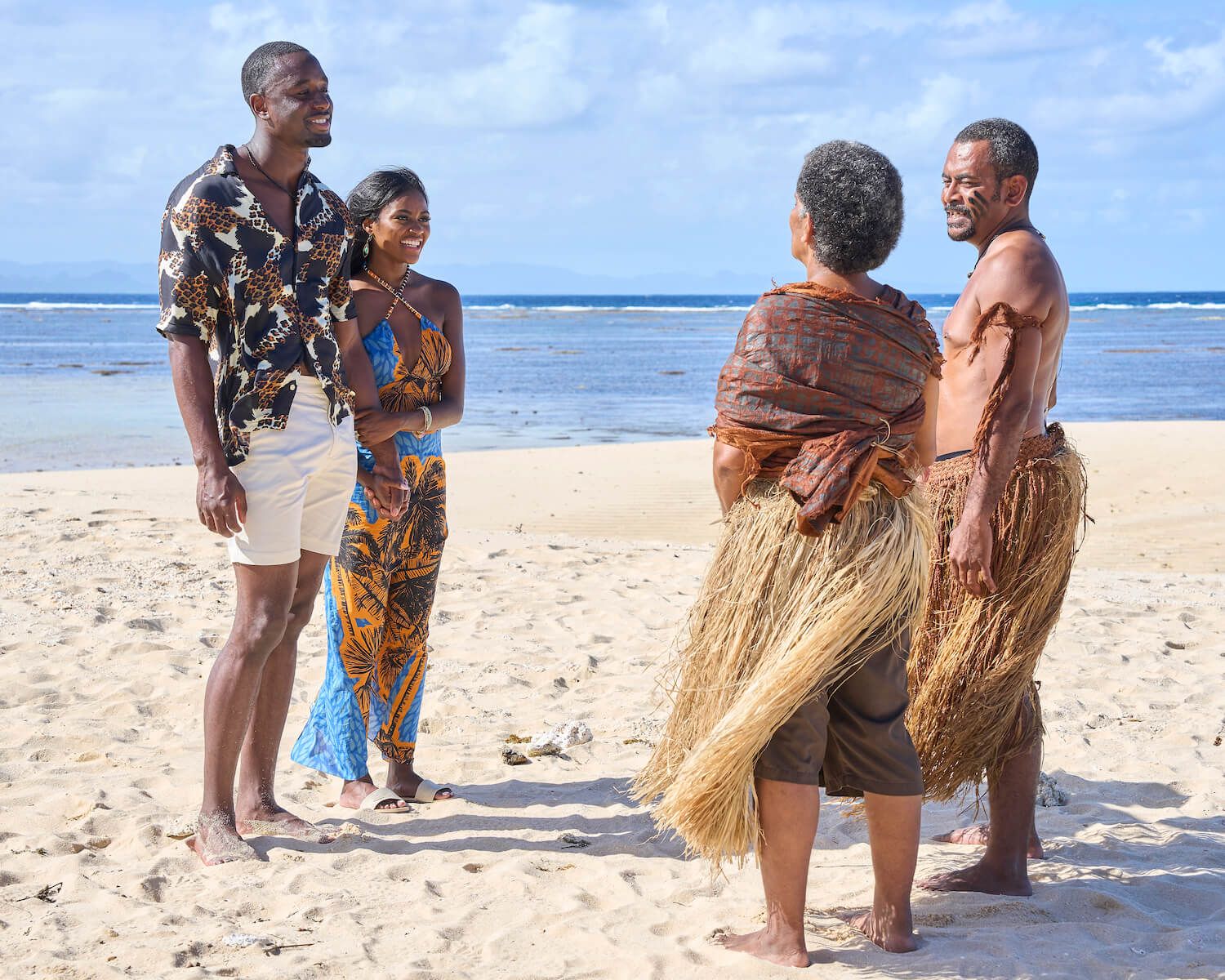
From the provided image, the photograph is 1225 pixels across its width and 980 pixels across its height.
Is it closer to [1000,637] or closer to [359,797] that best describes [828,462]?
[1000,637]

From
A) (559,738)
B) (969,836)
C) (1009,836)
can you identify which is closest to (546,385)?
(559,738)

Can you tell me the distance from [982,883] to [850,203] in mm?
1834

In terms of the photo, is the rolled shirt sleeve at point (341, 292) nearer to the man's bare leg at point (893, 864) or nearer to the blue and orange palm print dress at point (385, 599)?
the blue and orange palm print dress at point (385, 599)

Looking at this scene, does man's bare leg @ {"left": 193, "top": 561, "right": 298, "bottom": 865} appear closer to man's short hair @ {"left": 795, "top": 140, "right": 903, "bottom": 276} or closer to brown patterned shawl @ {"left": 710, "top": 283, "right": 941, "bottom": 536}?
brown patterned shawl @ {"left": 710, "top": 283, "right": 941, "bottom": 536}

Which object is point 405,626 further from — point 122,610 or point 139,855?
point 122,610

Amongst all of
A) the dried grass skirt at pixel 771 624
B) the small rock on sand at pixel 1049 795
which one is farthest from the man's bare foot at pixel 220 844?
the small rock on sand at pixel 1049 795

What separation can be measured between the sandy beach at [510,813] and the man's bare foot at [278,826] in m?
0.03

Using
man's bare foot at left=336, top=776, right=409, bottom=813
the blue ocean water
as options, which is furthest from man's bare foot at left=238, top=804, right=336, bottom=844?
the blue ocean water

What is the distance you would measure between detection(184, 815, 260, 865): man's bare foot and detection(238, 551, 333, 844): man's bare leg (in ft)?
0.52

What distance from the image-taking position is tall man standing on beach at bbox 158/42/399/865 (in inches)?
112

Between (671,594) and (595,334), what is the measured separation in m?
33.8

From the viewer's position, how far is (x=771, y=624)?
2.54 metres

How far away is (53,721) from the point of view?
400 centimetres

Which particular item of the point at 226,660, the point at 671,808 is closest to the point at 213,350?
the point at 226,660
